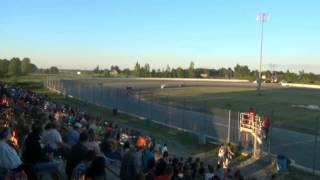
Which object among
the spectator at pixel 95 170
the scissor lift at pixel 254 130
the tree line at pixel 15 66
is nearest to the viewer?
the spectator at pixel 95 170

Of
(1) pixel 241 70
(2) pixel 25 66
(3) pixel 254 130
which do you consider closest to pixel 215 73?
(1) pixel 241 70

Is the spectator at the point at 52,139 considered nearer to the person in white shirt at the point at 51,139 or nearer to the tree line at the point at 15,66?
the person in white shirt at the point at 51,139

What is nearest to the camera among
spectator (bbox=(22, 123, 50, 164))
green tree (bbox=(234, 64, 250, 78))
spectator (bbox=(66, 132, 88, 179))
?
spectator (bbox=(22, 123, 50, 164))

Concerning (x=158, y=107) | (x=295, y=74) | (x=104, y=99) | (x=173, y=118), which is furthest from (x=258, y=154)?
(x=295, y=74)

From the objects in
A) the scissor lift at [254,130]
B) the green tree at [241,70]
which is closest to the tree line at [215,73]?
the green tree at [241,70]

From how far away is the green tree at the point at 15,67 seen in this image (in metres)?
122

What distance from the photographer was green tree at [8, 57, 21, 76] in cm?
12169

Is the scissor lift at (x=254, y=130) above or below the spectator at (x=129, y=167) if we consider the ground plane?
below

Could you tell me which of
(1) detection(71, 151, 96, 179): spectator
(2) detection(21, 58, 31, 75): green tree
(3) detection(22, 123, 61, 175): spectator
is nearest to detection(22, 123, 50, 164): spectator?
(3) detection(22, 123, 61, 175): spectator

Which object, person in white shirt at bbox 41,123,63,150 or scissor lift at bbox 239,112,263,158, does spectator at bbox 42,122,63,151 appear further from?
scissor lift at bbox 239,112,263,158

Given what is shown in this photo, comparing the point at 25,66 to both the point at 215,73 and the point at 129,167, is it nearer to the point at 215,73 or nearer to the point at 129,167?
the point at 215,73

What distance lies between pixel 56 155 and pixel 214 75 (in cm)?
17736

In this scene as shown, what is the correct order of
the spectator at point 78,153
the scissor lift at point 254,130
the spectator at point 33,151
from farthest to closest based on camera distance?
the scissor lift at point 254,130, the spectator at point 78,153, the spectator at point 33,151

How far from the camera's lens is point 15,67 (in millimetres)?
127000
